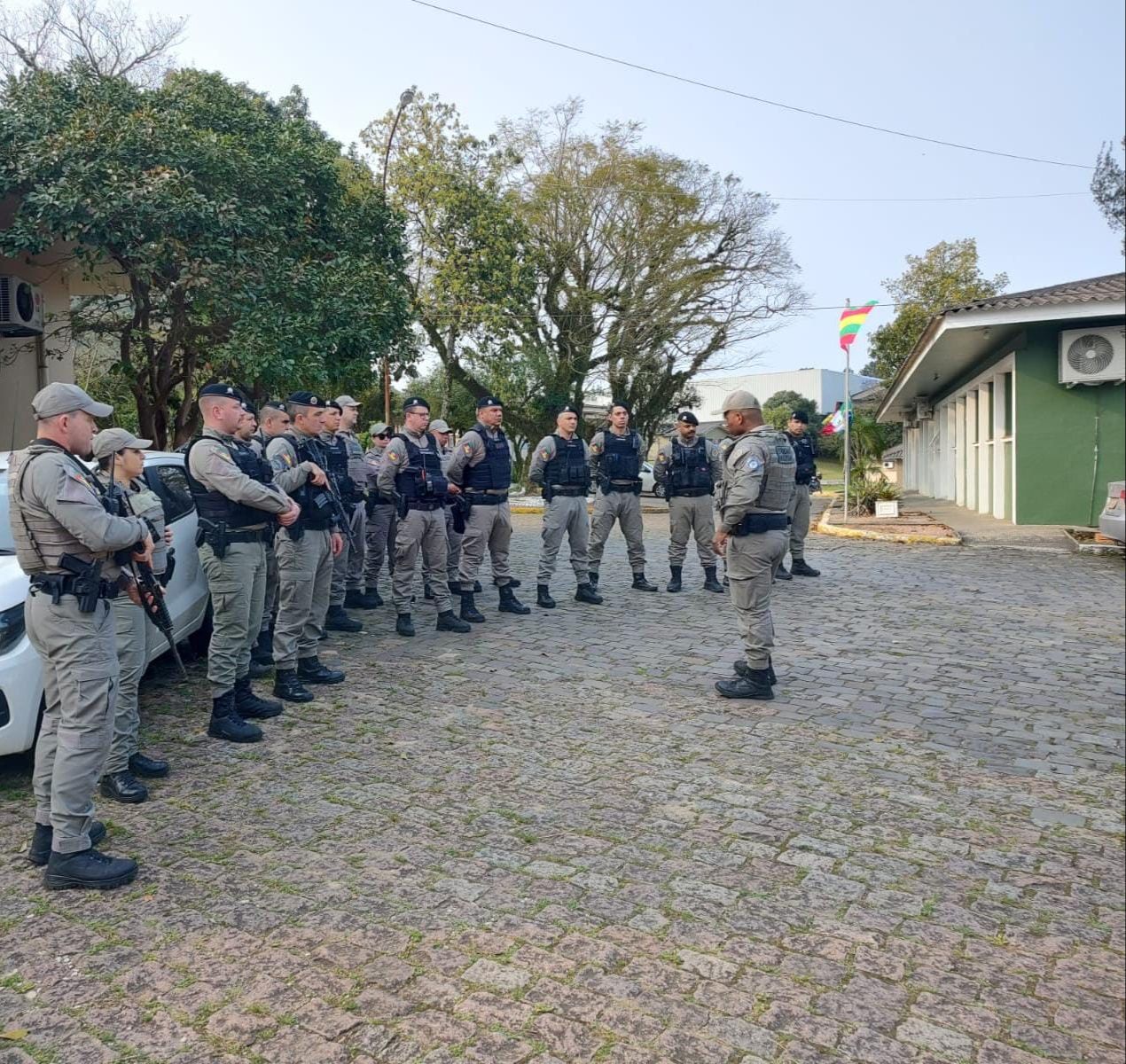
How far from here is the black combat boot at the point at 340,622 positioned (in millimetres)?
7379

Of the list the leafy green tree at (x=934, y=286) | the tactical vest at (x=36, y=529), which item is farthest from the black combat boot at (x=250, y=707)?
the leafy green tree at (x=934, y=286)

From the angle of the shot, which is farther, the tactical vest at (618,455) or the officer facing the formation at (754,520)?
the tactical vest at (618,455)

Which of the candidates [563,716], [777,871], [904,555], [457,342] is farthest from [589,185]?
[777,871]

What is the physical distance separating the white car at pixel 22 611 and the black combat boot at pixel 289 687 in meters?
0.68

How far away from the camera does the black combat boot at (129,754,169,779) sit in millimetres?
4180

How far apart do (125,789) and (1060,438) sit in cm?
816

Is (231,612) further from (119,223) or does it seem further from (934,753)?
(119,223)

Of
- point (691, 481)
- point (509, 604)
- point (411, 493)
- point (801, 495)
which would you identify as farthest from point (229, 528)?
point (801, 495)

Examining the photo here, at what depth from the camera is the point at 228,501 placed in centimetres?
472

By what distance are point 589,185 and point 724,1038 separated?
2602 centimetres

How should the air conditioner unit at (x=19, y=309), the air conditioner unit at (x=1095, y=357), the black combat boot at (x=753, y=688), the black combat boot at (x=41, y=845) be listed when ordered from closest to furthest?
the black combat boot at (x=41, y=845) < the air conditioner unit at (x=1095, y=357) < the black combat boot at (x=753, y=688) < the air conditioner unit at (x=19, y=309)

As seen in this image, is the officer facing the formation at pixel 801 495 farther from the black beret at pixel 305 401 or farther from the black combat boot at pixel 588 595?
the black beret at pixel 305 401

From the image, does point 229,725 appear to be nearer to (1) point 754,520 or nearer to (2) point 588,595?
(1) point 754,520

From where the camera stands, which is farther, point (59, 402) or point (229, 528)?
point (229, 528)
